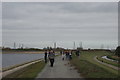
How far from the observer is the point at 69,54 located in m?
43.6

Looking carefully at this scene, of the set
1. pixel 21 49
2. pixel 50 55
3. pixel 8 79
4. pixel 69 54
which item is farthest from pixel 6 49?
pixel 8 79

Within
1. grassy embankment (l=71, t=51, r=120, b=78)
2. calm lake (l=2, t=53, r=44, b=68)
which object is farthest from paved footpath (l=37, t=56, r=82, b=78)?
calm lake (l=2, t=53, r=44, b=68)

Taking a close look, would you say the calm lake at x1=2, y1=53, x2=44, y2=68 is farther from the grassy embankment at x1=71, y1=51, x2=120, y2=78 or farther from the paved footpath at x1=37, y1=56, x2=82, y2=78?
the paved footpath at x1=37, y1=56, x2=82, y2=78

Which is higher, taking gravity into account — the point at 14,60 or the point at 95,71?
the point at 95,71

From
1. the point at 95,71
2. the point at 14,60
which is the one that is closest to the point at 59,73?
the point at 95,71

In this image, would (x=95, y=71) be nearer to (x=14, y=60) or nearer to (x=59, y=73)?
(x=59, y=73)

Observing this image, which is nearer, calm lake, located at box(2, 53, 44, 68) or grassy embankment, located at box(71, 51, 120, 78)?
grassy embankment, located at box(71, 51, 120, 78)

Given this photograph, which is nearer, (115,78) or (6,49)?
(115,78)

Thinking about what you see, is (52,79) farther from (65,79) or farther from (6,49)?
(6,49)

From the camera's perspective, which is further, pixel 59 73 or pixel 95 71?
pixel 59 73

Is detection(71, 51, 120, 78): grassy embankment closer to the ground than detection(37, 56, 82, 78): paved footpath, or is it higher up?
higher up

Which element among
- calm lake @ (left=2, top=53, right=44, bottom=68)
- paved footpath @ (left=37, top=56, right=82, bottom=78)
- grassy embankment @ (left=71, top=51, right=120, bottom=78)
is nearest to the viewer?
grassy embankment @ (left=71, top=51, right=120, bottom=78)

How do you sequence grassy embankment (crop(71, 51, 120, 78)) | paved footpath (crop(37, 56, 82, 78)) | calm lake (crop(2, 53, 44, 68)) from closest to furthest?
grassy embankment (crop(71, 51, 120, 78)) → paved footpath (crop(37, 56, 82, 78)) → calm lake (crop(2, 53, 44, 68))

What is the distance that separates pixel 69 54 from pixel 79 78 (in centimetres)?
2788
